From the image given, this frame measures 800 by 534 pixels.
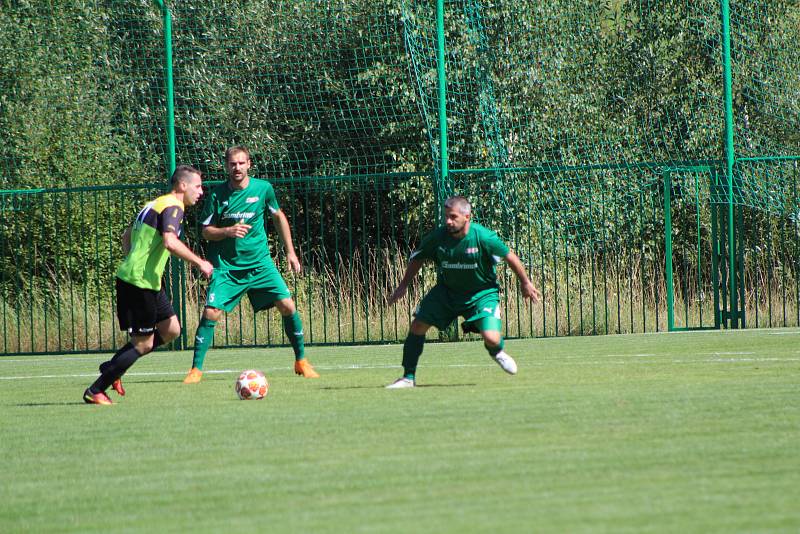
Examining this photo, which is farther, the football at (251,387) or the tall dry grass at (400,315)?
the tall dry grass at (400,315)

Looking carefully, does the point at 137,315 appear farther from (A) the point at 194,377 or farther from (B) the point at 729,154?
(B) the point at 729,154

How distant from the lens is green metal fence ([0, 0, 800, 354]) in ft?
52.6

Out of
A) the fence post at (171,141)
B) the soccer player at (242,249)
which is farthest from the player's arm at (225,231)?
the fence post at (171,141)

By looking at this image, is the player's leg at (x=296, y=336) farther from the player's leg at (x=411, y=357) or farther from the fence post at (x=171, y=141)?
the fence post at (x=171, y=141)

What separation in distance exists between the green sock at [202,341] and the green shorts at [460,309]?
198 centimetres

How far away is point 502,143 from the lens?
1730 centimetres

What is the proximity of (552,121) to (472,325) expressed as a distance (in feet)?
27.4

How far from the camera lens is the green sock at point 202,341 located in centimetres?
1070

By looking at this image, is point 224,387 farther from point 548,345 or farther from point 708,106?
point 708,106

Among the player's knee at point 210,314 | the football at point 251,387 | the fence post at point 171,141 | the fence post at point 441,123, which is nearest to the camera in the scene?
the football at point 251,387

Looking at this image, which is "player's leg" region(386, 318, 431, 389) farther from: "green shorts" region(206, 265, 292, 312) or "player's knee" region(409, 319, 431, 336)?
"green shorts" region(206, 265, 292, 312)

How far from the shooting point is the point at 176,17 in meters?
18.4

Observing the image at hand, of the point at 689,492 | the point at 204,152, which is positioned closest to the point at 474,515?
the point at 689,492

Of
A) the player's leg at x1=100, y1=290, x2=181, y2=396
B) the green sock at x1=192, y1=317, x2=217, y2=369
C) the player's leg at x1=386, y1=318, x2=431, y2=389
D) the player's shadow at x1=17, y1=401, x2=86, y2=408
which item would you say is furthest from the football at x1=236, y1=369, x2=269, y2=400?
the green sock at x1=192, y1=317, x2=217, y2=369
